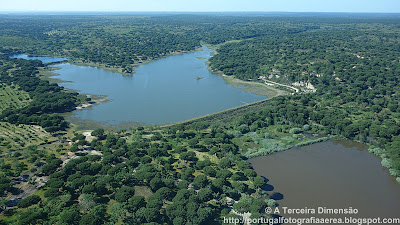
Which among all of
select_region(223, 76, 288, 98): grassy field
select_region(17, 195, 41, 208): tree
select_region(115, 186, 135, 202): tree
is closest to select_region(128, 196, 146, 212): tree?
select_region(115, 186, 135, 202): tree

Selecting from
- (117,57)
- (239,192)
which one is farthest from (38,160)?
(117,57)

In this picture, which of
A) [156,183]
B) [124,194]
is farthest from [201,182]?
[124,194]

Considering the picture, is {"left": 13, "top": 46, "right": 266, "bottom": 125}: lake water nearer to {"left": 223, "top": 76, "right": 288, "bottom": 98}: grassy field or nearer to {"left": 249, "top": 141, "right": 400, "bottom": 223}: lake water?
{"left": 223, "top": 76, "right": 288, "bottom": 98}: grassy field

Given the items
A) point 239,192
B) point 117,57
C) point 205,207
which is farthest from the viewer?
point 117,57

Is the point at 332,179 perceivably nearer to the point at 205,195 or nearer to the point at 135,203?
the point at 205,195

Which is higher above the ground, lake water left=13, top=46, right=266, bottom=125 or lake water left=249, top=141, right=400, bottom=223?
lake water left=13, top=46, right=266, bottom=125

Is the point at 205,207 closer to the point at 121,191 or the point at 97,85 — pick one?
the point at 121,191
